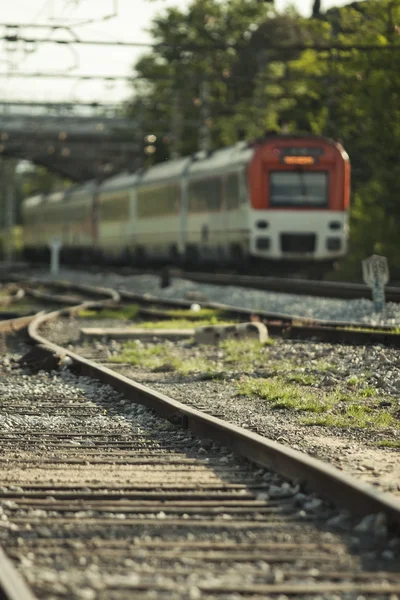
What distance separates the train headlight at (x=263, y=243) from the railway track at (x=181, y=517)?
20.5m

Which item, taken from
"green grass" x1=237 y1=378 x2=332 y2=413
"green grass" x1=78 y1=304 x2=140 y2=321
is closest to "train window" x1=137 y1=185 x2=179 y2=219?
"green grass" x1=78 y1=304 x2=140 y2=321

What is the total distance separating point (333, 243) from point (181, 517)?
2426 cm

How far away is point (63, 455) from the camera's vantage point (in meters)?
7.00

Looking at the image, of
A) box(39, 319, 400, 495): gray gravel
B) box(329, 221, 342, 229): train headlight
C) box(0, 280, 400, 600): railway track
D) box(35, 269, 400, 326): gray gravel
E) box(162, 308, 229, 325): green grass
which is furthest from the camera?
box(329, 221, 342, 229): train headlight

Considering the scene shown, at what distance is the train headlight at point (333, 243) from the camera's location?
2922 centimetres

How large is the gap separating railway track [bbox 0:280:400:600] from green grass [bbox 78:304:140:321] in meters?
10.6

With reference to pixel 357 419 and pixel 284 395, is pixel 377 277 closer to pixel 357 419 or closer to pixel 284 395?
pixel 284 395

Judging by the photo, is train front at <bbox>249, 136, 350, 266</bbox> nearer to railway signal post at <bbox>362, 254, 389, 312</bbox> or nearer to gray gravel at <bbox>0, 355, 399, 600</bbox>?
railway signal post at <bbox>362, 254, 389, 312</bbox>

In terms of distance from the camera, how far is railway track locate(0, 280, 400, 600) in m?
4.23

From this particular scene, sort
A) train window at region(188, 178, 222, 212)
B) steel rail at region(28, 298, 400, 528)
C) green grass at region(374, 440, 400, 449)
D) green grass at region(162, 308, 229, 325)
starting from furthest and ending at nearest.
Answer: train window at region(188, 178, 222, 212) → green grass at region(162, 308, 229, 325) → green grass at region(374, 440, 400, 449) → steel rail at region(28, 298, 400, 528)

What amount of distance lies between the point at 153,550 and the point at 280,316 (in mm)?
11330

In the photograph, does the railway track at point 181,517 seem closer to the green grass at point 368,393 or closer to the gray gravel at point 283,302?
the green grass at point 368,393

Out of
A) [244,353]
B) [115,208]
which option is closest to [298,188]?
[115,208]

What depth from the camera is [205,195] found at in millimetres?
31906
